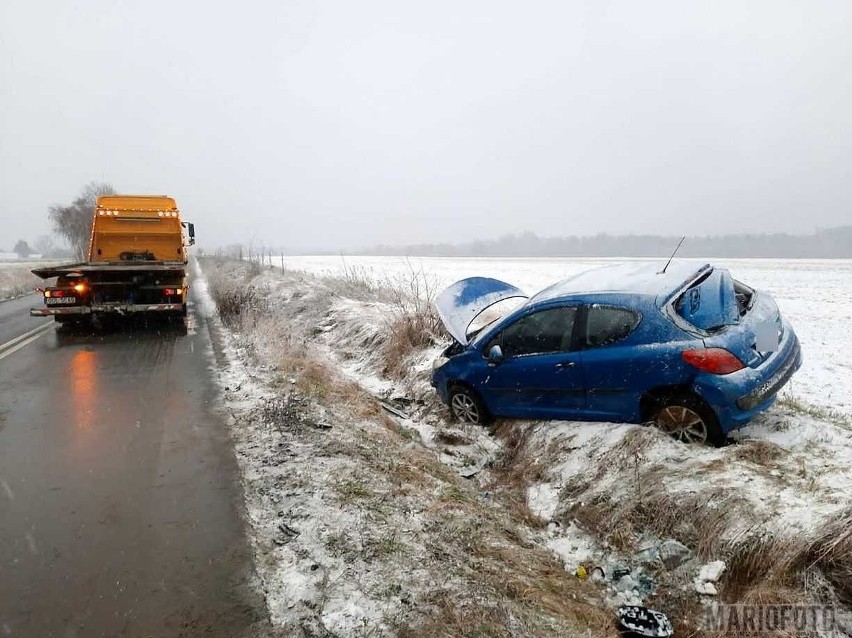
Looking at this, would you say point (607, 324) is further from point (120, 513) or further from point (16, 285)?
point (16, 285)

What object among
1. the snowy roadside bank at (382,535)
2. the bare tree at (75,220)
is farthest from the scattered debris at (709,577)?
the bare tree at (75,220)

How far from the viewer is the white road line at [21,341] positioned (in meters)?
9.48

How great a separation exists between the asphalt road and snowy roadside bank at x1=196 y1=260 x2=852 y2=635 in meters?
0.35

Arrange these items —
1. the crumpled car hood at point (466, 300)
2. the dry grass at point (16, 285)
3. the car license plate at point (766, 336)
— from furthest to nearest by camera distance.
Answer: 1. the dry grass at point (16, 285)
2. the crumpled car hood at point (466, 300)
3. the car license plate at point (766, 336)

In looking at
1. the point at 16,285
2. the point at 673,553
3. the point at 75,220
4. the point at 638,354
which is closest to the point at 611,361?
the point at 638,354

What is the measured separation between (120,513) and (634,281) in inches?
196

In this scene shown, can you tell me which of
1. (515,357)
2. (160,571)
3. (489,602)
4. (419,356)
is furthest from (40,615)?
(419,356)

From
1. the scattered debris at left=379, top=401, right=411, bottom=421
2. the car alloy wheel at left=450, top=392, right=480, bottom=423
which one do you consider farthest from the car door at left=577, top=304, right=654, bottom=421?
the scattered debris at left=379, top=401, right=411, bottom=421

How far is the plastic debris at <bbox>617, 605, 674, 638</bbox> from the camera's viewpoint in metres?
2.85

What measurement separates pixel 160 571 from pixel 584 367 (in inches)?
149

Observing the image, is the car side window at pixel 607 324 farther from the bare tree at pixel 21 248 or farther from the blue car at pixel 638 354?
the bare tree at pixel 21 248

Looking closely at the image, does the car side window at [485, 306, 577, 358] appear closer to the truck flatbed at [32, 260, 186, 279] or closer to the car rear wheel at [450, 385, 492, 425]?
the car rear wheel at [450, 385, 492, 425]

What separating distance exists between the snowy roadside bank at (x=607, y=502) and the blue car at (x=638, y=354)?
0.83 ft

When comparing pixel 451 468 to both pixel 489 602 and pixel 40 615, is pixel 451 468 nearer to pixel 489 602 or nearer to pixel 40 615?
pixel 489 602
